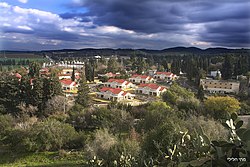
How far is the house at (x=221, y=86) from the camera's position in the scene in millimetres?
43562

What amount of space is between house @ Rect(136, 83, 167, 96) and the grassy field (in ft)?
88.5

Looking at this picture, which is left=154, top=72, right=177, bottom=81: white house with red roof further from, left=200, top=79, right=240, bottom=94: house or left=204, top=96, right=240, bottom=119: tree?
left=204, top=96, right=240, bottom=119: tree

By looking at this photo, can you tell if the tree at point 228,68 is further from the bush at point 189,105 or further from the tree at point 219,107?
the bush at point 189,105

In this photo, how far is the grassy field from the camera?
16.1 metres

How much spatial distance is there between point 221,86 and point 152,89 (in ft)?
37.6

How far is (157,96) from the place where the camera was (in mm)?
42094

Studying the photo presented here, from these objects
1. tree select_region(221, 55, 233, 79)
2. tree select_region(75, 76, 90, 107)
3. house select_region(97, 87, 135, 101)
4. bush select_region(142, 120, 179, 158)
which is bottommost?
house select_region(97, 87, 135, 101)

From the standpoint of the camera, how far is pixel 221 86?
45.0 meters

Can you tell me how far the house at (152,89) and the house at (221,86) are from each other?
7922 millimetres

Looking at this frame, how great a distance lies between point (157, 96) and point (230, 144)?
3909 centimetres

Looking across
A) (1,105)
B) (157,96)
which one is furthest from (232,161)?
(157,96)

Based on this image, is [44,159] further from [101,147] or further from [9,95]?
[9,95]

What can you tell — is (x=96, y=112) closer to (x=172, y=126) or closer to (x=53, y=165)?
(x=53, y=165)

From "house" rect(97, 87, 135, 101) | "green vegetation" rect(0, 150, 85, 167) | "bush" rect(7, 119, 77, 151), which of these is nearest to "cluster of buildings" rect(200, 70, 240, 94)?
"house" rect(97, 87, 135, 101)
